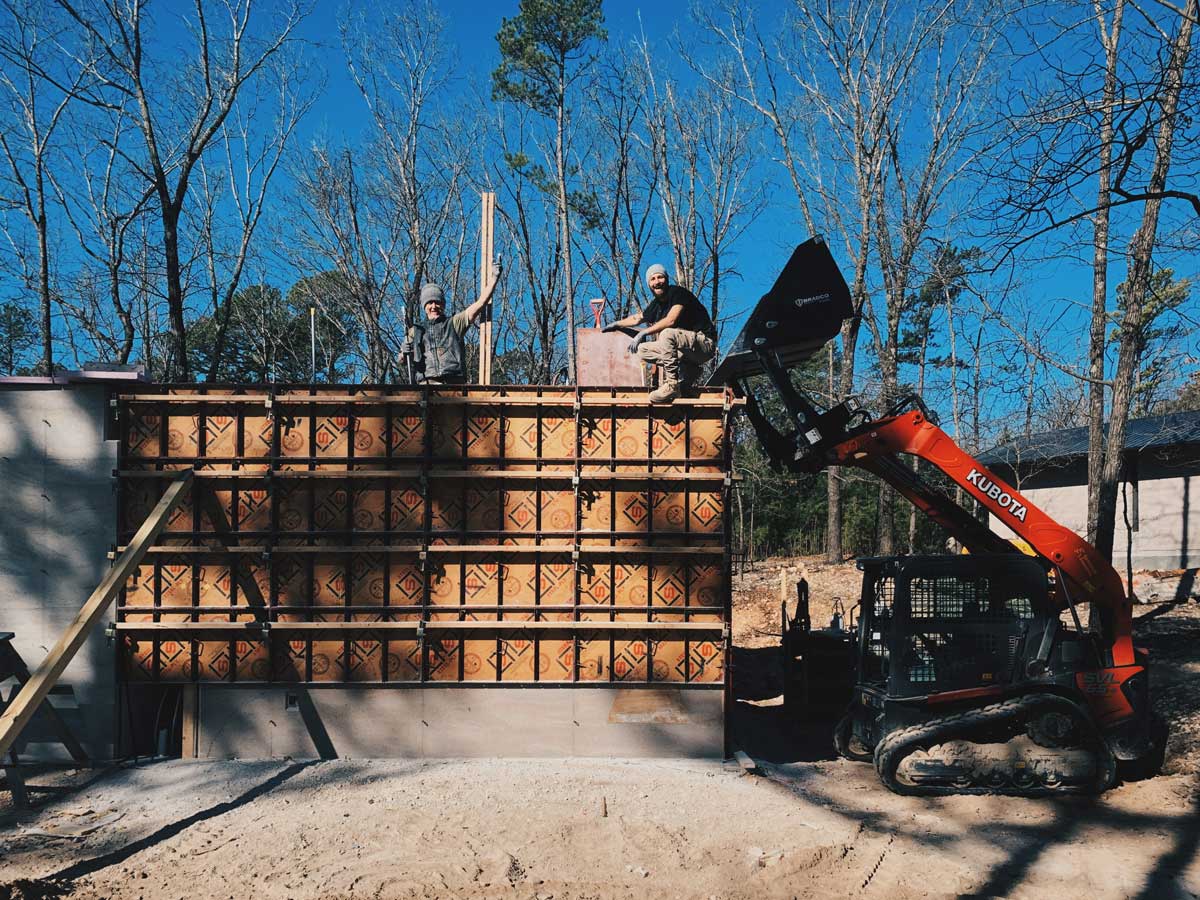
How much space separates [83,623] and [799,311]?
678 centimetres

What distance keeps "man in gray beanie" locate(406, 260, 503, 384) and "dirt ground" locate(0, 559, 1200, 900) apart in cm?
400

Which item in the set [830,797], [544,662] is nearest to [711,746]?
[830,797]

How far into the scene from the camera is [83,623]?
706 cm

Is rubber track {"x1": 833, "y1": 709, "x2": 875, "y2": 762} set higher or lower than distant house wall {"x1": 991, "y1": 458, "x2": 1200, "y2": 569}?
lower

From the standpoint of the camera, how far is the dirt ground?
230 inches

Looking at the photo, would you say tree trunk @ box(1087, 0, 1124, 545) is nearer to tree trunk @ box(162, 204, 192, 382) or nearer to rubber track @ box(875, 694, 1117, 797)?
rubber track @ box(875, 694, 1117, 797)

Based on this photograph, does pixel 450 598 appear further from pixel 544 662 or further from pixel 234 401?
pixel 234 401

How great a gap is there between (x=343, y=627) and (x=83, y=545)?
2622mm

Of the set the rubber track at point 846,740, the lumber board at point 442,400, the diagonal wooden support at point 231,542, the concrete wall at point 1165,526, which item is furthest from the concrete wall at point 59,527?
the concrete wall at point 1165,526

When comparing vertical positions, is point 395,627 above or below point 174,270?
below

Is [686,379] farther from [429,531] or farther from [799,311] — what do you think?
[429,531]

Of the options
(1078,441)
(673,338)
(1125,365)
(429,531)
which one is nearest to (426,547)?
(429,531)

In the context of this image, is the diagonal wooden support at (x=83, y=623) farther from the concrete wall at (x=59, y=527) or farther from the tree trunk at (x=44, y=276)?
the tree trunk at (x=44, y=276)

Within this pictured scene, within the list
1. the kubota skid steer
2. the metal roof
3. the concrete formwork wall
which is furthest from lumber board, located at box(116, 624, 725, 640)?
the metal roof
